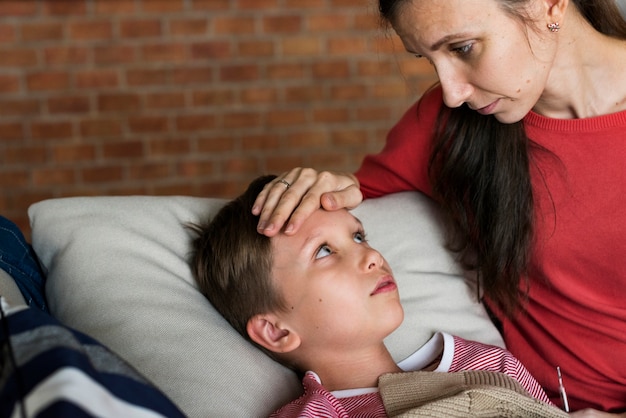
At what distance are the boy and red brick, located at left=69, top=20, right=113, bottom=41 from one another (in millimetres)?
2375

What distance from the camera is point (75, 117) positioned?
3.77 meters

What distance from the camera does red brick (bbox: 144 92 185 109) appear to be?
379 cm

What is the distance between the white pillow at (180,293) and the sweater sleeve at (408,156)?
4 cm

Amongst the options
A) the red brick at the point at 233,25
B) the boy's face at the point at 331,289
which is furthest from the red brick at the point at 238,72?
the boy's face at the point at 331,289

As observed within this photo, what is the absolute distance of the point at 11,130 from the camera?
3.74m

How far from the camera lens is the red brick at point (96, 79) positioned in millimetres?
3740

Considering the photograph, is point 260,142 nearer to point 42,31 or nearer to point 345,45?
point 345,45

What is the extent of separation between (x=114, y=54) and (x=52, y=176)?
0.63 meters

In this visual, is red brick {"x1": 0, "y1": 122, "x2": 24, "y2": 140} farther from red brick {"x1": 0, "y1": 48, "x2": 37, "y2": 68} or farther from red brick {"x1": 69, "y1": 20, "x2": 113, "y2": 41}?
red brick {"x1": 69, "y1": 20, "x2": 113, "y2": 41}

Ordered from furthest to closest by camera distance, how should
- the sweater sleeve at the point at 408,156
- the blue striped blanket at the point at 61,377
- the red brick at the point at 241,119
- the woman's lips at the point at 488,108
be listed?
the red brick at the point at 241,119 < the sweater sleeve at the point at 408,156 < the woman's lips at the point at 488,108 < the blue striped blanket at the point at 61,377

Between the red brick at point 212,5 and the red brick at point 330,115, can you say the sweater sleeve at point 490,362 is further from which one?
the red brick at point 212,5

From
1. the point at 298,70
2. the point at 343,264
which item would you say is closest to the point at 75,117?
the point at 298,70

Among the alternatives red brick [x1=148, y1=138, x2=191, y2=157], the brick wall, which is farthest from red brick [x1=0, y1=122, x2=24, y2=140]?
red brick [x1=148, y1=138, x2=191, y2=157]

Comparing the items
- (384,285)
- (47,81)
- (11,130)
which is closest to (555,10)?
(384,285)
